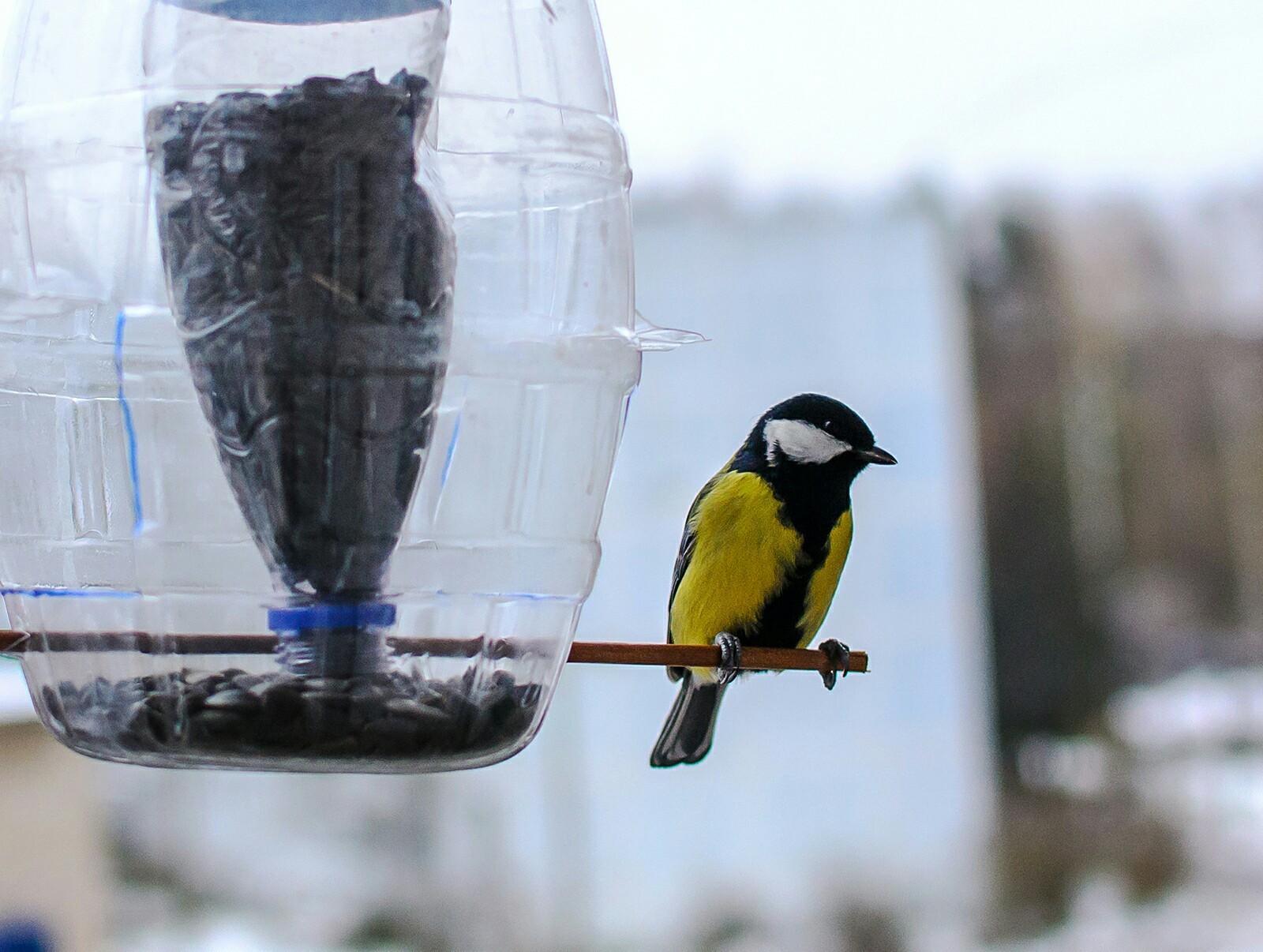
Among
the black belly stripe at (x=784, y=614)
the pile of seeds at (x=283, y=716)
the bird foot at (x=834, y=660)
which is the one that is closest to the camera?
the pile of seeds at (x=283, y=716)

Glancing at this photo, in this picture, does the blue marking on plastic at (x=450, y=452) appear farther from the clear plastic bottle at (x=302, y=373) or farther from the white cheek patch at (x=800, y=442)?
the white cheek patch at (x=800, y=442)

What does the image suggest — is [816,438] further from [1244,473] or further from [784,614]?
[1244,473]

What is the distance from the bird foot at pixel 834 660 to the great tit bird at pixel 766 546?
20 cm

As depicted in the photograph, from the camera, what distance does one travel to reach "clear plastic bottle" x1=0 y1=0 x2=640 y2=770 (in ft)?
2.55

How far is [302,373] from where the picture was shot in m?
0.78

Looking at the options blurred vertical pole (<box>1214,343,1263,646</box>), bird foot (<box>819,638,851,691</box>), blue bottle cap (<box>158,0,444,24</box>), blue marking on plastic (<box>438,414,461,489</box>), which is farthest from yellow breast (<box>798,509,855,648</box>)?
blurred vertical pole (<box>1214,343,1263,646</box>)

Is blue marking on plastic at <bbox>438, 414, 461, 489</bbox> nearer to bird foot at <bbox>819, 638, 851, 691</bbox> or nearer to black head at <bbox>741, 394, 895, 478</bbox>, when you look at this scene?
bird foot at <bbox>819, 638, 851, 691</bbox>

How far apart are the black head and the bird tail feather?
0.84ft

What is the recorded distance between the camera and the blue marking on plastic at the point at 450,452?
33.3 inches

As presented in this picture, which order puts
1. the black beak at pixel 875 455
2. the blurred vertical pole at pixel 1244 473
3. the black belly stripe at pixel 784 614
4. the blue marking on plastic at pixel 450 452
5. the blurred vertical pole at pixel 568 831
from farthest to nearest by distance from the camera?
the blurred vertical pole at pixel 1244 473 → the blurred vertical pole at pixel 568 831 → the black belly stripe at pixel 784 614 → the black beak at pixel 875 455 → the blue marking on plastic at pixel 450 452

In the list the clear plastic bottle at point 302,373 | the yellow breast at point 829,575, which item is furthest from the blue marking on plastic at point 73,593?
the yellow breast at point 829,575

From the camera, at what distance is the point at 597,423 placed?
902mm

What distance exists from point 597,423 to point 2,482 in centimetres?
38

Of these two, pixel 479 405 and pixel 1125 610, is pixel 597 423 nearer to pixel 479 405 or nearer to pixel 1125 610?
pixel 479 405
